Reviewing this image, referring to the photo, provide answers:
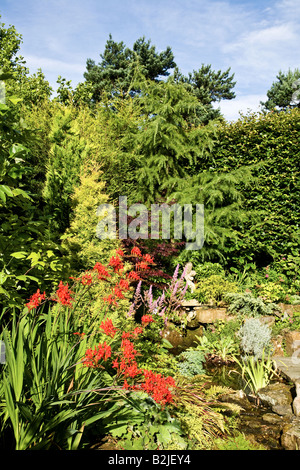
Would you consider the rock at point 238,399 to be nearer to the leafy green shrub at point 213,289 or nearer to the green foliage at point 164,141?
the leafy green shrub at point 213,289

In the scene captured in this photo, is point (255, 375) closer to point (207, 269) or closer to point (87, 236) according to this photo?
point (87, 236)

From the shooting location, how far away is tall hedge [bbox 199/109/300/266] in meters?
7.18

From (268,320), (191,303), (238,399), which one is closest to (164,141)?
(191,303)

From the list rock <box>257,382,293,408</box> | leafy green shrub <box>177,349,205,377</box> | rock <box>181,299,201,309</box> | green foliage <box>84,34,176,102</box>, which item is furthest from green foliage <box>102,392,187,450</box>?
green foliage <box>84,34,176,102</box>

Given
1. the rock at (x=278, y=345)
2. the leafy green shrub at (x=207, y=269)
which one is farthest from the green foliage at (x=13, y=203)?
the leafy green shrub at (x=207, y=269)

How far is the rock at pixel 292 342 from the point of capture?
5484 millimetres

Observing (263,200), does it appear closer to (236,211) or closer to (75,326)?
(236,211)

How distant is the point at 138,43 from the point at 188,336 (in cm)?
1813

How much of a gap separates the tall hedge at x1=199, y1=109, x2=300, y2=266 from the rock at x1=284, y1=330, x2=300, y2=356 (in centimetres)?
205

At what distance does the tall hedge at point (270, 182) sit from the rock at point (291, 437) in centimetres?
440

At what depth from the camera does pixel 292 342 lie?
554 cm

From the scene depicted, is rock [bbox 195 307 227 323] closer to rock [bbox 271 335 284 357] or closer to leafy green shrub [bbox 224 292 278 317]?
leafy green shrub [bbox 224 292 278 317]

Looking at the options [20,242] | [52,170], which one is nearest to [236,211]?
[52,170]

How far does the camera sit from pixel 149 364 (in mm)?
3480
